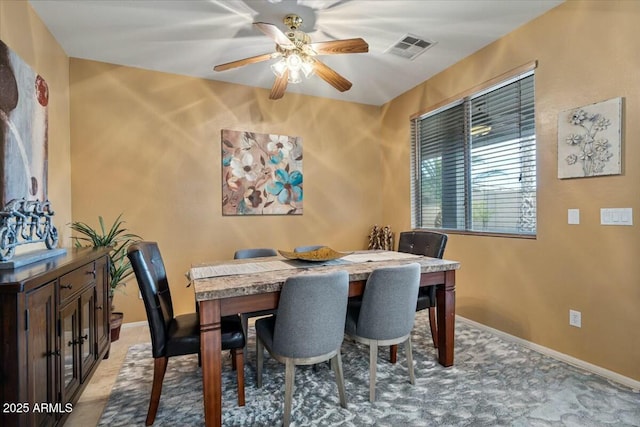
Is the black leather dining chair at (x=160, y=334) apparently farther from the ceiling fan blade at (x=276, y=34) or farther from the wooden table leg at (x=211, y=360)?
the ceiling fan blade at (x=276, y=34)

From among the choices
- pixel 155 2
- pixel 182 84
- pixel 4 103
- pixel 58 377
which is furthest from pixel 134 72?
pixel 58 377

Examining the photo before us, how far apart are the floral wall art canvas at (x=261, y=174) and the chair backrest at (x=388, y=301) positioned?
2274 millimetres

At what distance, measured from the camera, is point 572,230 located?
240 cm

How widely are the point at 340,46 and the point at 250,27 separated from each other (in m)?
0.96

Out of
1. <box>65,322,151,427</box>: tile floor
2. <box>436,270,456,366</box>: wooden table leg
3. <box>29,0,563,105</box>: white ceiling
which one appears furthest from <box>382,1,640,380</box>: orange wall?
<box>65,322,151,427</box>: tile floor

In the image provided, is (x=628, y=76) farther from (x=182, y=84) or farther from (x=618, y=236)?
(x=182, y=84)

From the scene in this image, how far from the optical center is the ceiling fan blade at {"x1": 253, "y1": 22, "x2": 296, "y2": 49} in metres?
1.96

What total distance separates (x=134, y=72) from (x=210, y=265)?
246 cm

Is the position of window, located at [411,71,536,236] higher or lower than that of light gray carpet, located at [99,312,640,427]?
higher

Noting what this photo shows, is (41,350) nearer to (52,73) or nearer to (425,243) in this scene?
(52,73)

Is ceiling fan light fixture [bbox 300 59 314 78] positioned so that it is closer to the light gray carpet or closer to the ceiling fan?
the ceiling fan

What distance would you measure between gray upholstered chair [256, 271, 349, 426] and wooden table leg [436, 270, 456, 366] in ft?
3.13

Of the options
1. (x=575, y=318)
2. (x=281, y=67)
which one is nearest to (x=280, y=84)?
(x=281, y=67)

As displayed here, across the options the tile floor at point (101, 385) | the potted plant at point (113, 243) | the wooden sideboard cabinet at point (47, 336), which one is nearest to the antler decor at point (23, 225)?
the wooden sideboard cabinet at point (47, 336)
